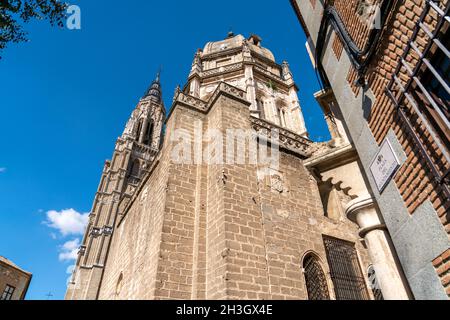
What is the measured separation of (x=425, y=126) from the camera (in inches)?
101

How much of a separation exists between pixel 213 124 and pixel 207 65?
14.1m

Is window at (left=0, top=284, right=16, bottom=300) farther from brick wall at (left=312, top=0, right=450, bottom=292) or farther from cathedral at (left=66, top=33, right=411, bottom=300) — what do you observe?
brick wall at (left=312, top=0, right=450, bottom=292)

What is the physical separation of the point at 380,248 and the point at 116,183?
116 ft

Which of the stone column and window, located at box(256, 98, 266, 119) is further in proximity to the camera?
window, located at box(256, 98, 266, 119)

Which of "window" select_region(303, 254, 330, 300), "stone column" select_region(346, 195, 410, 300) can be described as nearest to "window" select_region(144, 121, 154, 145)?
"window" select_region(303, 254, 330, 300)

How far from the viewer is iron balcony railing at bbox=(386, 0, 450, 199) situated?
93.3 inches

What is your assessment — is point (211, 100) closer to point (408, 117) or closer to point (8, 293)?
point (408, 117)

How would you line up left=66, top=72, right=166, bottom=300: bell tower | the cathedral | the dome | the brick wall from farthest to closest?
left=66, top=72, right=166, bottom=300: bell tower < the dome < the cathedral < the brick wall

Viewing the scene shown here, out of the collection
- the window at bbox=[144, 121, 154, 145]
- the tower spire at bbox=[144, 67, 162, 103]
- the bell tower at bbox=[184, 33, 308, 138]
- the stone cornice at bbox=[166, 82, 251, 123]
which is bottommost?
the stone cornice at bbox=[166, 82, 251, 123]

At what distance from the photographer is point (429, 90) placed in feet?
9.01

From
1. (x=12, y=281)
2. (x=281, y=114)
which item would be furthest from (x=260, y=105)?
(x=12, y=281)

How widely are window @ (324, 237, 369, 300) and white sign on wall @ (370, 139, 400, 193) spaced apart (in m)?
5.28

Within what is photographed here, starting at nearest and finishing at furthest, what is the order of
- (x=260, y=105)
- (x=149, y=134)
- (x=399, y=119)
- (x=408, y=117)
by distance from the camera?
1. (x=408, y=117)
2. (x=399, y=119)
3. (x=260, y=105)
4. (x=149, y=134)

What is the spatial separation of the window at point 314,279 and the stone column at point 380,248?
3.89 m
